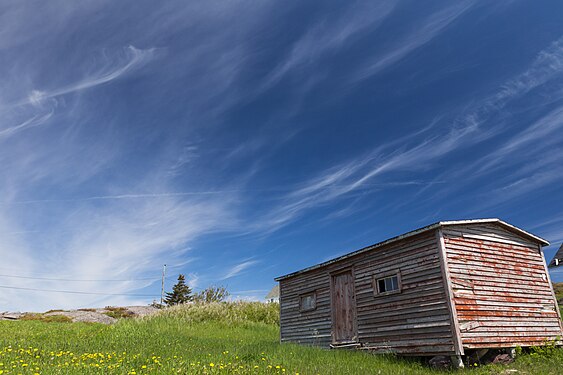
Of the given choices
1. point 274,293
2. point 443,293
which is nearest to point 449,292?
point 443,293

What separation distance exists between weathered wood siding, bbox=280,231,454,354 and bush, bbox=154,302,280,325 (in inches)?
460

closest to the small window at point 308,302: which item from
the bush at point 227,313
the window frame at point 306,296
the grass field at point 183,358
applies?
the window frame at point 306,296

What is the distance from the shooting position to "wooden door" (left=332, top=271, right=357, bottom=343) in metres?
17.6

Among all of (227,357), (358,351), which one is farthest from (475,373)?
(227,357)

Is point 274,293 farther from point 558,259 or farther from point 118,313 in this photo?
point 558,259

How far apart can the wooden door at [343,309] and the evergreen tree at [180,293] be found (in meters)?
49.6

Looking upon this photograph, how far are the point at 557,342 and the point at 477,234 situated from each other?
5.60m

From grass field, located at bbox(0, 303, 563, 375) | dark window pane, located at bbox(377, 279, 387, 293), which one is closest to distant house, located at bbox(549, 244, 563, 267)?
grass field, located at bbox(0, 303, 563, 375)

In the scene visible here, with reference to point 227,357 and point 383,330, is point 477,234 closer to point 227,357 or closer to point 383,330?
point 383,330

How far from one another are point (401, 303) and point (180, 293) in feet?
179

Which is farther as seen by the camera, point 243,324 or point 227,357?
point 243,324

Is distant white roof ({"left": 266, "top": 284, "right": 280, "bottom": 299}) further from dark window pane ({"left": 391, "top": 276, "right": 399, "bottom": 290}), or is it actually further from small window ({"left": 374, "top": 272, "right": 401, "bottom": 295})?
dark window pane ({"left": 391, "top": 276, "right": 399, "bottom": 290})

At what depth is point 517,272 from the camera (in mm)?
16578

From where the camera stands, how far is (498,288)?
1544cm
